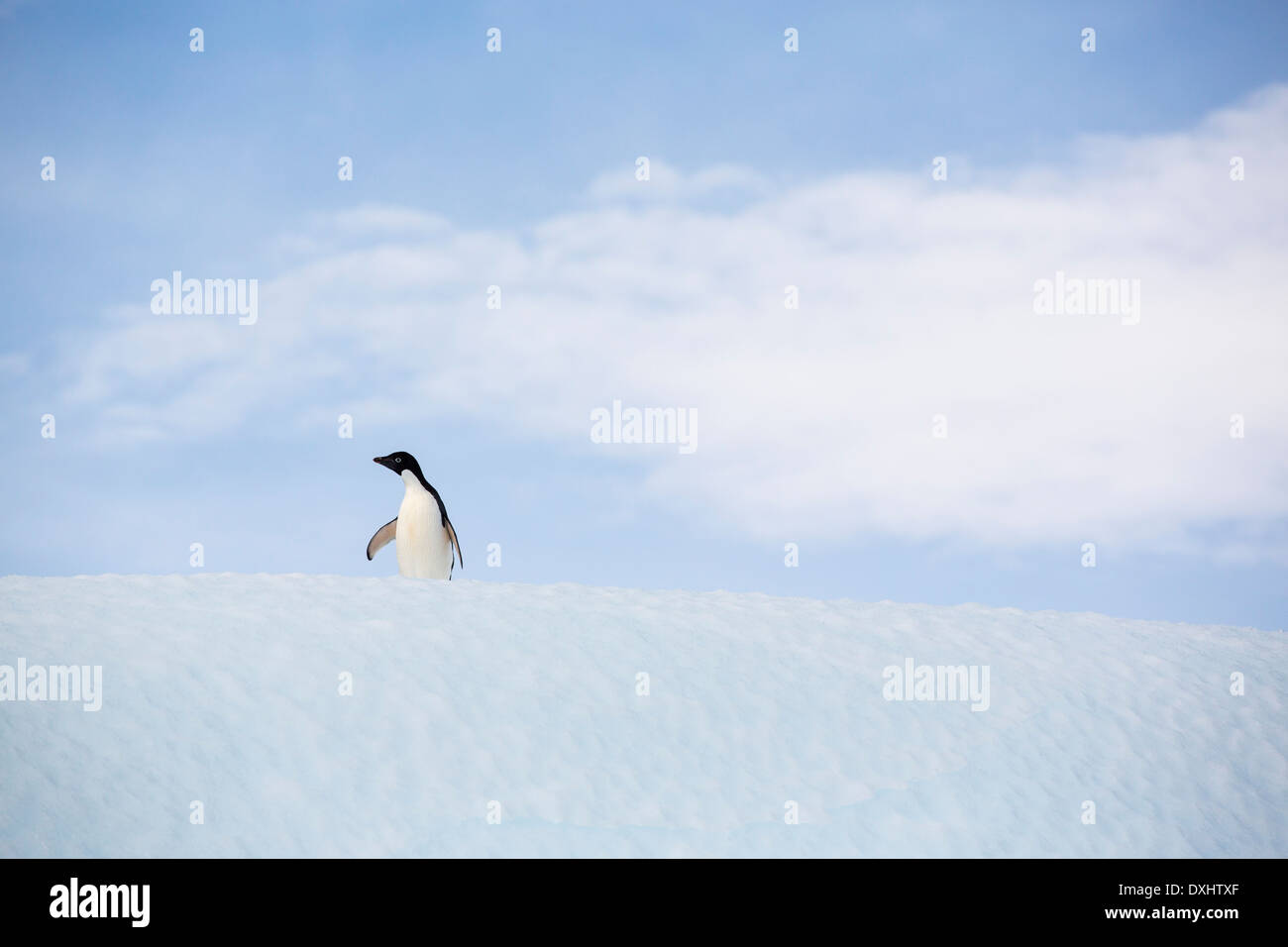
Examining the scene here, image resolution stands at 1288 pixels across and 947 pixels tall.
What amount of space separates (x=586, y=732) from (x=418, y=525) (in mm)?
3782

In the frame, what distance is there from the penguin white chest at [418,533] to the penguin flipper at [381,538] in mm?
476

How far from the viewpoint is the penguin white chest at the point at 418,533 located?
9.96 metres

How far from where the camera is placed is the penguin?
32.7 ft

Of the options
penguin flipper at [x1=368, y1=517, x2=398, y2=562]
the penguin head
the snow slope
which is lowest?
Answer: the snow slope

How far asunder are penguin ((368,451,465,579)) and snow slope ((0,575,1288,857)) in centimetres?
140

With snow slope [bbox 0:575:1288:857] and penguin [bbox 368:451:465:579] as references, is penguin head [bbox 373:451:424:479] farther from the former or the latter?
snow slope [bbox 0:575:1288:857]

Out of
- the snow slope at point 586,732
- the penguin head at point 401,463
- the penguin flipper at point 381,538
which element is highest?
the penguin head at point 401,463

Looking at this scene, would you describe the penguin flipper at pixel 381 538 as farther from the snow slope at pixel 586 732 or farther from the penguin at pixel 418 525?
the snow slope at pixel 586 732

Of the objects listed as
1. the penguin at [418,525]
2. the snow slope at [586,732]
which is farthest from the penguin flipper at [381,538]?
the snow slope at [586,732]

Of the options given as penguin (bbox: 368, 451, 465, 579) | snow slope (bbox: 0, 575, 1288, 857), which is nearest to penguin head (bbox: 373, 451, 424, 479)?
penguin (bbox: 368, 451, 465, 579)

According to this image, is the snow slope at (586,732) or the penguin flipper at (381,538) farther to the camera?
the penguin flipper at (381,538)

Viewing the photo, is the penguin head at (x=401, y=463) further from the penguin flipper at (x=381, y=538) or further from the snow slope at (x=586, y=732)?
the snow slope at (x=586, y=732)

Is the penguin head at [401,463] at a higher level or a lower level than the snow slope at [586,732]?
higher
